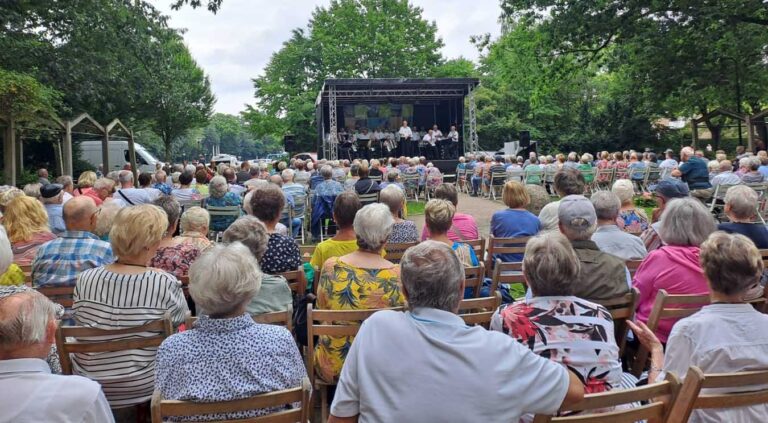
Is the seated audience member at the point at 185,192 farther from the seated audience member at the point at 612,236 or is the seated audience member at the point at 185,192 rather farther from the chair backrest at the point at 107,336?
the seated audience member at the point at 612,236

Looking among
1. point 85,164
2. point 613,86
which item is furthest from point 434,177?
point 613,86

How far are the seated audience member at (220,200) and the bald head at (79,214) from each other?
11.0 feet

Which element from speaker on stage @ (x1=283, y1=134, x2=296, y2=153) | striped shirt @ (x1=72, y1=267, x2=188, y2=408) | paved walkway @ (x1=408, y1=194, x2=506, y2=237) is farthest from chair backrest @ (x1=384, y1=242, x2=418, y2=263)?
speaker on stage @ (x1=283, y1=134, x2=296, y2=153)

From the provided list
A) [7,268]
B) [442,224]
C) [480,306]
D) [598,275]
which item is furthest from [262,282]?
[598,275]

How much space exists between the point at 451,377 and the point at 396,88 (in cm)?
1821

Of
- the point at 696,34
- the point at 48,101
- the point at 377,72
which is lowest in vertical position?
the point at 48,101

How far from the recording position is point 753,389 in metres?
1.83

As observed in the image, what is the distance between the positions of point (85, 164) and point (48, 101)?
10387mm

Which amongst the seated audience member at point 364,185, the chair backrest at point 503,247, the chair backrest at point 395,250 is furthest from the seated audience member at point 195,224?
the seated audience member at point 364,185

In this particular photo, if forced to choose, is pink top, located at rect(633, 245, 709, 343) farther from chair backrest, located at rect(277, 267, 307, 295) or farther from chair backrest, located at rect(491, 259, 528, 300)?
chair backrest, located at rect(277, 267, 307, 295)

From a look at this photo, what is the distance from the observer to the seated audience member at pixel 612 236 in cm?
358

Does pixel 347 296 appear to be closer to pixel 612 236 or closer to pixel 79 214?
pixel 79 214

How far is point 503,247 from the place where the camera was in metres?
4.25

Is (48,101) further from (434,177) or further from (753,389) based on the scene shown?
(753,389)
